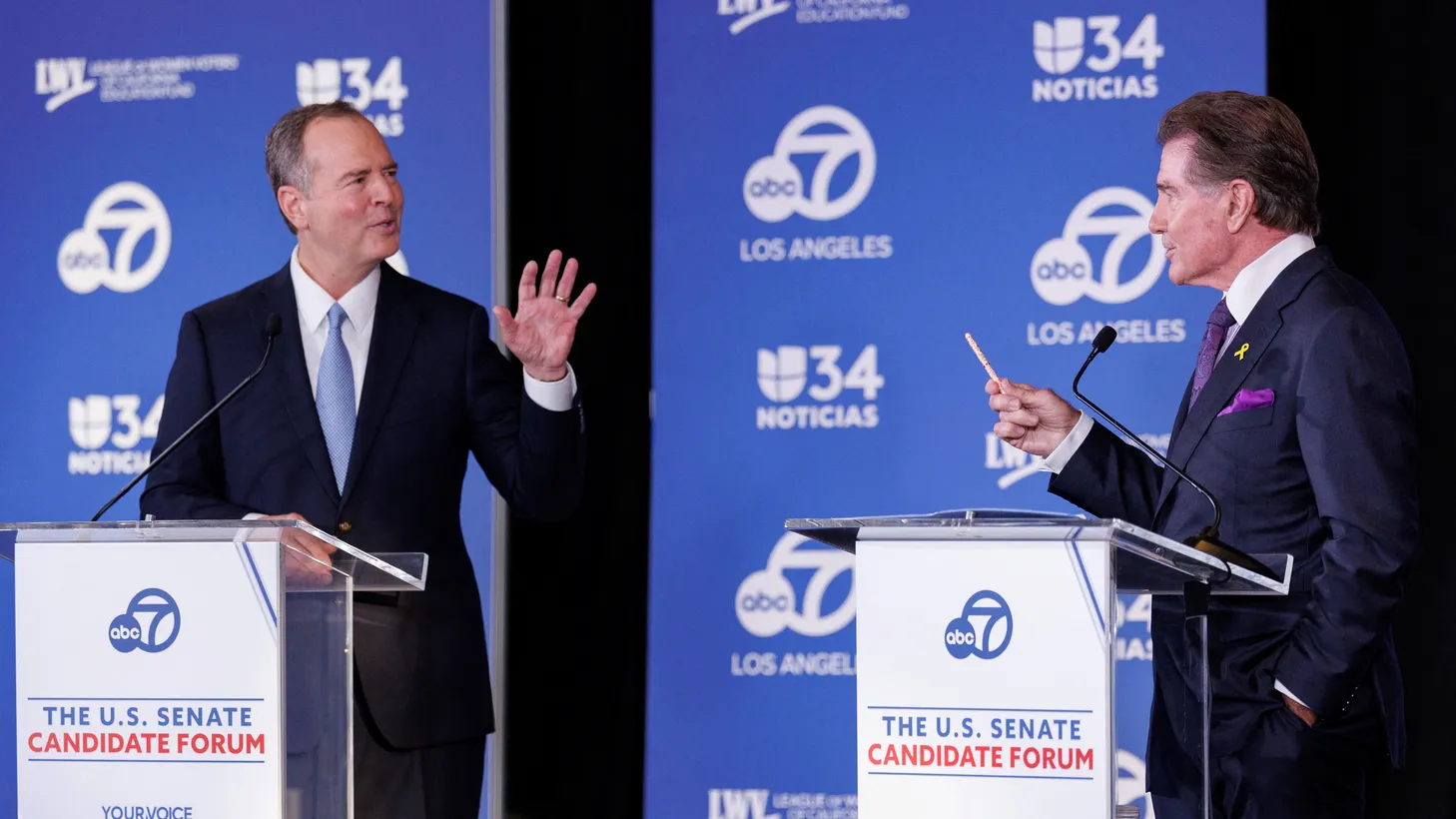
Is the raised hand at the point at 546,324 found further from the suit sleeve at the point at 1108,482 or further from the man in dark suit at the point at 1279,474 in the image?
the suit sleeve at the point at 1108,482

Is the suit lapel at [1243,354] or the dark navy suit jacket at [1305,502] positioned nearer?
the dark navy suit jacket at [1305,502]

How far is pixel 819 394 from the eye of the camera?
13.8 ft

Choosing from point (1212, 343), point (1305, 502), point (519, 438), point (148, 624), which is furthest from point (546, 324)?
point (1305, 502)

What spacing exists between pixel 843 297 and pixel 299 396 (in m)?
1.59

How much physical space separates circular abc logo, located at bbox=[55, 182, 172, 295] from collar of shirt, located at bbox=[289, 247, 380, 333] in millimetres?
1288

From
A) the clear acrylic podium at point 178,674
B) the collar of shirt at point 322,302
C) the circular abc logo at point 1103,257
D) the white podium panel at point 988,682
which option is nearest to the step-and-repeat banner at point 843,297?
the circular abc logo at point 1103,257

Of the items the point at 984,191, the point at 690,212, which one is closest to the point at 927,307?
the point at 984,191

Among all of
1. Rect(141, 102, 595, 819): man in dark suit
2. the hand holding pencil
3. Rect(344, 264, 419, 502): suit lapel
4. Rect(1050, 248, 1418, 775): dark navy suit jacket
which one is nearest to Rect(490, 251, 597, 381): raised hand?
Rect(141, 102, 595, 819): man in dark suit

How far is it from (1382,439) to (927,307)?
1.80 meters

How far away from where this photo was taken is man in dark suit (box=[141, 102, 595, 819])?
3197 millimetres

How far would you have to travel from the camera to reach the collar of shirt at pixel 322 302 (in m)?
3.43

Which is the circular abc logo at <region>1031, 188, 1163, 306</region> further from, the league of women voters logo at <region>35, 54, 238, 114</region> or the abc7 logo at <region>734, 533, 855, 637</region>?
the league of women voters logo at <region>35, 54, 238, 114</region>

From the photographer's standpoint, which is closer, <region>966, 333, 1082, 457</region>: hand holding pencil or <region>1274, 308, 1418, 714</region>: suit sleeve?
<region>1274, 308, 1418, 714</region>: suit sleeve

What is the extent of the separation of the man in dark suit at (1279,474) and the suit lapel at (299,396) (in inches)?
57.6
